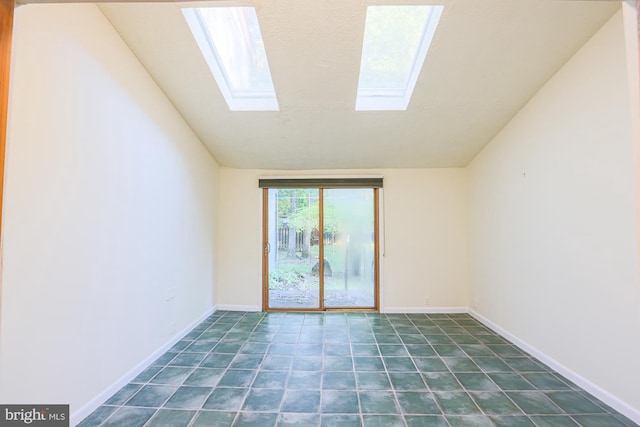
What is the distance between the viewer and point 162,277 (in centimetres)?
291

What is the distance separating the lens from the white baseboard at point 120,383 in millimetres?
1914

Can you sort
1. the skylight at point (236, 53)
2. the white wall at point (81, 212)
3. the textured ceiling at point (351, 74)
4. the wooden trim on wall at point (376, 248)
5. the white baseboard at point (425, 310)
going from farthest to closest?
the wooden trim on wall at point (376, 248)
the white baseboard at point (425, 310)
the skylight at point (236, 53)
the textured ceiling at point (351, 74)
the white wall at point (81, 212)

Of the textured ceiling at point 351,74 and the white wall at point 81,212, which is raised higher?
the textured ceiling at point 351,74

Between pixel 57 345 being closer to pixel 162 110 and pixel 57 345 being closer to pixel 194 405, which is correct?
pixel 194 405

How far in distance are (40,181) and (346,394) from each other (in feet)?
8.03

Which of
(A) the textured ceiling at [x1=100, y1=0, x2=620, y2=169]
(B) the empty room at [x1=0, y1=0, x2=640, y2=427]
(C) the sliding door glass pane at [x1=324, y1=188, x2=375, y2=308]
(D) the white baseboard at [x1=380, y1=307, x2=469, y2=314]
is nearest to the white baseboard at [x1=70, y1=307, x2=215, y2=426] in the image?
(B) the empty room at [x1=0, y1=0, x2=640, y2=427]

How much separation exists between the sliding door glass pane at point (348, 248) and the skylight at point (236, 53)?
1.87m

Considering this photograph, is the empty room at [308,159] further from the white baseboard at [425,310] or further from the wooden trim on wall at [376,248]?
the wooden trim on wall at [376,248]

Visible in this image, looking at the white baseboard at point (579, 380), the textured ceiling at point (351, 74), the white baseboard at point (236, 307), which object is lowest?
the white baseboard at point (579, 380)

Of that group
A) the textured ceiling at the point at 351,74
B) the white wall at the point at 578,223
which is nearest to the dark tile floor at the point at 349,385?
the white wall at the point at 578,223

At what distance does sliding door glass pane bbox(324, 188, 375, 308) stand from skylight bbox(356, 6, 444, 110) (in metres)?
1.64

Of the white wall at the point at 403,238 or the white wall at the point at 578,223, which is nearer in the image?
the white wall at the point at 578,223

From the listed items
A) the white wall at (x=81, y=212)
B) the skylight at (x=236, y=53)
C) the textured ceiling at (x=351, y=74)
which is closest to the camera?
the white wall at (x=81, y=212)

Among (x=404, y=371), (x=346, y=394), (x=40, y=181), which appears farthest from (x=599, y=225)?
(x=40, y=181)
